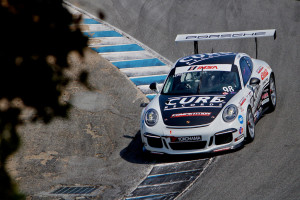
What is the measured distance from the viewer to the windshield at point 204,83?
932cm

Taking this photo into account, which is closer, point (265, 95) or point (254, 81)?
point (254, 81)

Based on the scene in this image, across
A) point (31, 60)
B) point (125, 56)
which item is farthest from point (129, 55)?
point (31, 60)

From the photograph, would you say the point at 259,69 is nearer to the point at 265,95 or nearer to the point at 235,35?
the point at 265,95

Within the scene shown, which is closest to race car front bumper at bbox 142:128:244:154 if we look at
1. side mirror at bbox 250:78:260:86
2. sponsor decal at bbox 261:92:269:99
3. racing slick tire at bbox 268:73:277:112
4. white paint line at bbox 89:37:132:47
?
side mirror at bbox 250:78:260:86

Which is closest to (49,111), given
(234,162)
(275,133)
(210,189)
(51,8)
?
(51,8)

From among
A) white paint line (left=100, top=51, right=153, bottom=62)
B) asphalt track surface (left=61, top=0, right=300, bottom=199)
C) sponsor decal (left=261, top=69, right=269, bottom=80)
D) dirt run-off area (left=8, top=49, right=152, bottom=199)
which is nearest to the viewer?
asphalt track surface (left=61, top=0, right=300, bottom=199)

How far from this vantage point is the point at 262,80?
10.3 metres

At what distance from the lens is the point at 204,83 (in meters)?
9.46

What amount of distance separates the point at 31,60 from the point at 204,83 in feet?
21.2

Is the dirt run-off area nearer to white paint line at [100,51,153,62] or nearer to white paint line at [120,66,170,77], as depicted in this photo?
white paint line at [120,66,170,77]

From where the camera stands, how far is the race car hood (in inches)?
334

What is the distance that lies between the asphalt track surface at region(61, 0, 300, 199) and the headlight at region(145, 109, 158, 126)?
1242 millimetres

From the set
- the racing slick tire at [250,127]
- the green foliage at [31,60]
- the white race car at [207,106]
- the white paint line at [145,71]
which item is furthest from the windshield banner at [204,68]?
the green foliage at [31,60]

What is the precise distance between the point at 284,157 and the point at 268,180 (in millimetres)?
1005
